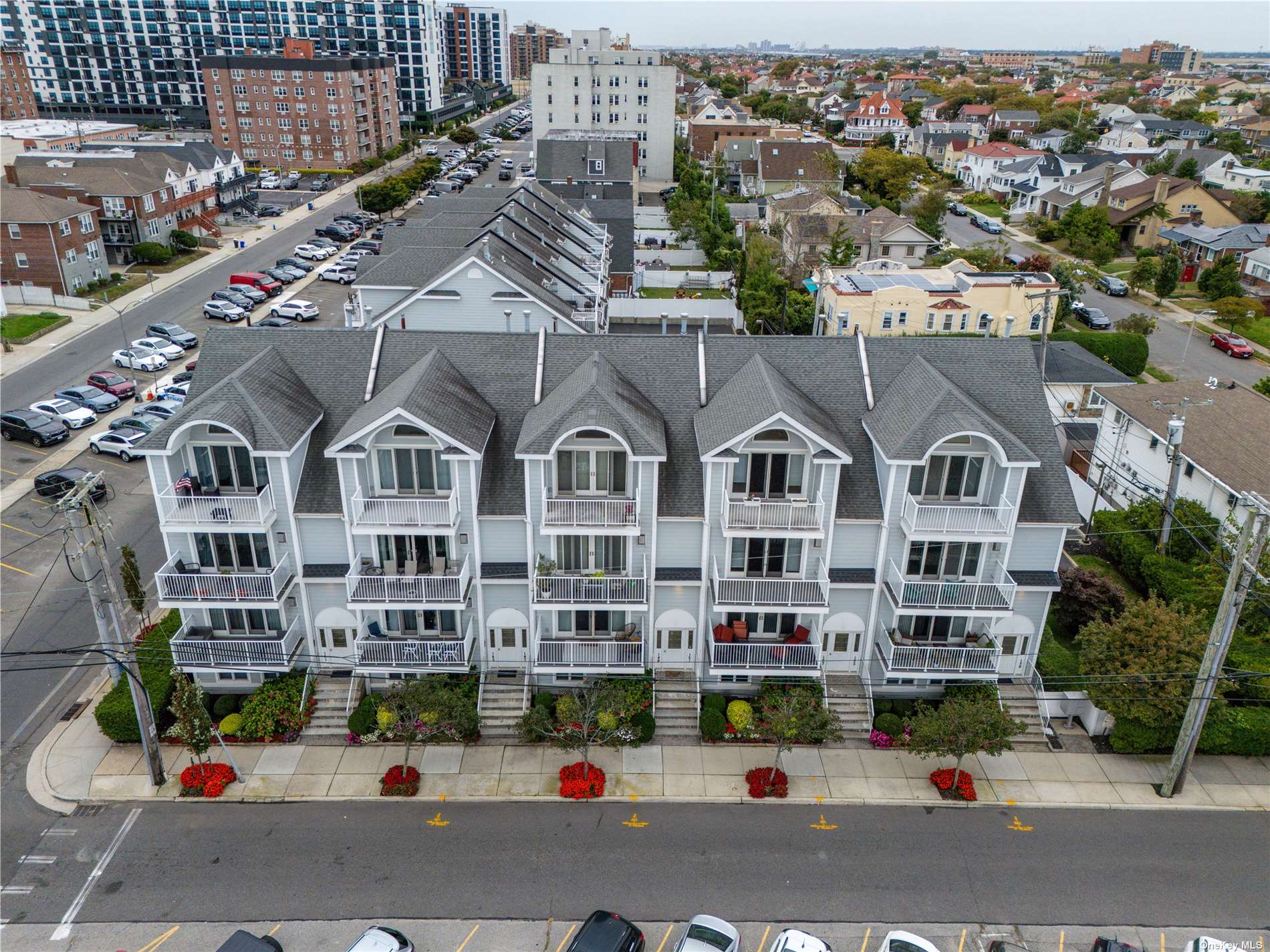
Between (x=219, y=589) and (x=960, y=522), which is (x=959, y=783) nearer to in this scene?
(x=960, y=522)

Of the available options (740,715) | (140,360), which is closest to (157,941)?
(740,715)

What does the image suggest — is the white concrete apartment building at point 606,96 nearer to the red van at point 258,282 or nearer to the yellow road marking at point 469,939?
the red van at point 258,282

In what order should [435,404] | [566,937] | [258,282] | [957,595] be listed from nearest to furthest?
[566,937] < [435,404] < [957,595] < [258,282]

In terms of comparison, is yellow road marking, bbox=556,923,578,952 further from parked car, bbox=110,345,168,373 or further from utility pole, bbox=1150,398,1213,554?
parked car, bbox=110,345,168,373

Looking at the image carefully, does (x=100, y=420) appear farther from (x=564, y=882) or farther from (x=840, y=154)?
(x=840, y=154)

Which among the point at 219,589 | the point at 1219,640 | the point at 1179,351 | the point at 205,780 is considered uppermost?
the point at 1219,640

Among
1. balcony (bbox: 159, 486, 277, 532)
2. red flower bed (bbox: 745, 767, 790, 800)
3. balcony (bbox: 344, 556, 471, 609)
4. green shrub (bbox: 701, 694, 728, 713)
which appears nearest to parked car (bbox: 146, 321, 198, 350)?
balcony (bbox: 159, 486, 277, 532)

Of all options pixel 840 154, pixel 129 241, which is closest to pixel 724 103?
pixel 840 154
